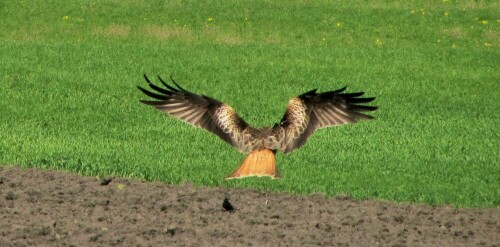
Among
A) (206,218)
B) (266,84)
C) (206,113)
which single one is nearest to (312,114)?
(206,113)

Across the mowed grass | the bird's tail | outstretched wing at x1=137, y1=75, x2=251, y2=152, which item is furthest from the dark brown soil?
the bird's tail

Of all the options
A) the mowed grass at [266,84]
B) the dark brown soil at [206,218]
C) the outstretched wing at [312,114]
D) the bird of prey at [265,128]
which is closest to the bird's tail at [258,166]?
the bird of prey at [265,128]

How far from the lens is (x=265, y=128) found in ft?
29.4

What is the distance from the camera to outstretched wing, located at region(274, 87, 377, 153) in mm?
8727

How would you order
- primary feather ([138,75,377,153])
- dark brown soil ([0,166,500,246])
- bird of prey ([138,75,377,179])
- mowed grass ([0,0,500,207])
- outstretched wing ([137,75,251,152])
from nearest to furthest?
bird of prey ([138,75,377,179]), primary feather ([138,75,377,153]), outstretched wing ([137,75,251,152]), dark brown soil ([0,166,500,246]), mowed grass ([0,0,500,207])

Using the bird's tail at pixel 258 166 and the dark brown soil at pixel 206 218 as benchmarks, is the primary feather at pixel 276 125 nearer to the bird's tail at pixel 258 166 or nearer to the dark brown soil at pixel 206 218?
the bird's tail at pixel 258 166

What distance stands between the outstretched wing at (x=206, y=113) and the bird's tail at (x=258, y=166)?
218mm

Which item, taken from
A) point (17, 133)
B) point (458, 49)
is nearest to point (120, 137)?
point (17, 133)

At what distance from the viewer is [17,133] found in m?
17.7

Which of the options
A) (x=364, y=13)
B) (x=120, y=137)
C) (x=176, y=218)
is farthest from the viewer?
(x=364, y=13)

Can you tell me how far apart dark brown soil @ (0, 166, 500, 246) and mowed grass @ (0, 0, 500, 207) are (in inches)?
33.7

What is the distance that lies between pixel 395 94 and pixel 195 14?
34.7ft

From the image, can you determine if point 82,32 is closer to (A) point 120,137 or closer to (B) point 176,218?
(A) point 120,137

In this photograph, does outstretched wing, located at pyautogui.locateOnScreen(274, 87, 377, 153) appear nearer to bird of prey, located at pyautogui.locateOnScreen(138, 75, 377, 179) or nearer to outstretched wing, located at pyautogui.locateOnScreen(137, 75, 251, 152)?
bird of prey, located at pyautogui.locateOnScreen(138, 75, 377, 179)
